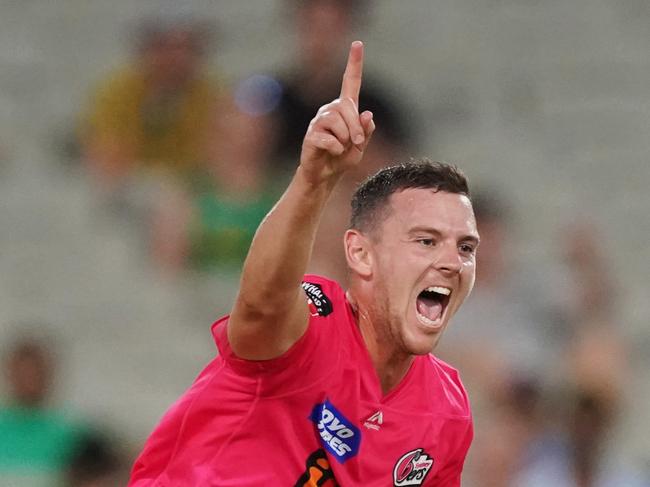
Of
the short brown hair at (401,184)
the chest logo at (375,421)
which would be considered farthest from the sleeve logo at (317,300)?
the chest logo at (375,421)

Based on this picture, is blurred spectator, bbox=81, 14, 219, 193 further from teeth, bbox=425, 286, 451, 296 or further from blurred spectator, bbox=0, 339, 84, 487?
teeth, bbox=425, 286, 451, 296

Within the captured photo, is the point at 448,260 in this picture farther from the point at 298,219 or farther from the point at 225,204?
the point at 225,204

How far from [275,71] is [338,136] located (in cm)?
514

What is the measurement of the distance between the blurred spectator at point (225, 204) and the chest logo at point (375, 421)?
3172 millimetres

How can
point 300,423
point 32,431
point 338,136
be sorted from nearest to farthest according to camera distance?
point 338,136 → point 300,423 → point 32,431

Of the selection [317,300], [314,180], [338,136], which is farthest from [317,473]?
[338,136]

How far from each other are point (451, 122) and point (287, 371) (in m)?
5.39

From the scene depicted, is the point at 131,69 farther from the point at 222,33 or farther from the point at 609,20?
the point at 609,20

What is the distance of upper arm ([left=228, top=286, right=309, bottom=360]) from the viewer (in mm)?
3135

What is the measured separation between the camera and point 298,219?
3.06 metres

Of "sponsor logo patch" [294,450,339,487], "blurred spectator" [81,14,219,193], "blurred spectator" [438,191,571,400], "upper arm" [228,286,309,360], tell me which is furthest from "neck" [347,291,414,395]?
"blurred spectator" [81,14,219,193]

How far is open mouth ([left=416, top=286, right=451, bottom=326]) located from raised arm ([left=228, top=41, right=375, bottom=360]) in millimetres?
554

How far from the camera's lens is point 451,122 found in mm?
8523

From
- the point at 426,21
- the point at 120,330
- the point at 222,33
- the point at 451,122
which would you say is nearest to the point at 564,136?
the point at 451,122
